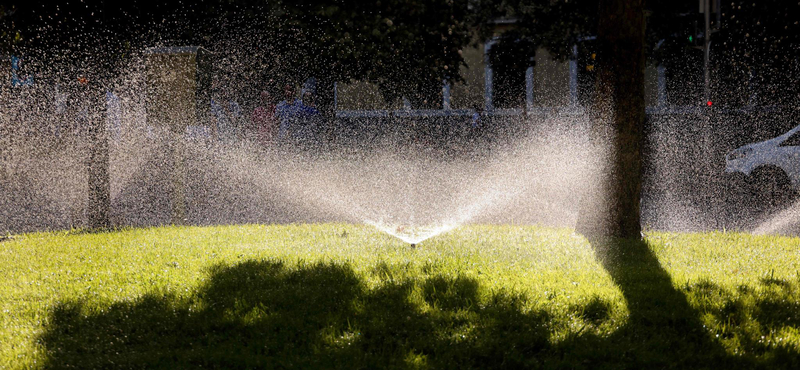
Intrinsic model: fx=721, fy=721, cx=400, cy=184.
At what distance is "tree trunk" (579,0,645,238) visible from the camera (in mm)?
7062

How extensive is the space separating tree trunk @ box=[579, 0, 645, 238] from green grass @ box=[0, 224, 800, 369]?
590 millimetres

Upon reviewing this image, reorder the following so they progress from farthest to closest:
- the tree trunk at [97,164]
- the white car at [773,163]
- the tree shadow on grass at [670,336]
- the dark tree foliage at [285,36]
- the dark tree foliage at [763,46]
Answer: the dark tree foliage at [763,46] < the white car at [773,163] < the dark tree foliage at [285,36] < the tree trunk at [97,164] < the tree shadow on grass at [670,336]

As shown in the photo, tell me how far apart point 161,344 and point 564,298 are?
237 cm

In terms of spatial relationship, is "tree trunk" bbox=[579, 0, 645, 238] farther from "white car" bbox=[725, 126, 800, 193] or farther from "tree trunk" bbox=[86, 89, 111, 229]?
"white car" bbox=[725, 126, 800, 193]

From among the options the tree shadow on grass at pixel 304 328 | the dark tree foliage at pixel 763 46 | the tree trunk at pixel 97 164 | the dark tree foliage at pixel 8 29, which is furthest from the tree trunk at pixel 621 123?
the dark tree foliage at pixel 763 46

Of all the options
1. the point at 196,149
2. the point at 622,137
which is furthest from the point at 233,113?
the point at 622,137

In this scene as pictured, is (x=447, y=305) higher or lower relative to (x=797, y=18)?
lower

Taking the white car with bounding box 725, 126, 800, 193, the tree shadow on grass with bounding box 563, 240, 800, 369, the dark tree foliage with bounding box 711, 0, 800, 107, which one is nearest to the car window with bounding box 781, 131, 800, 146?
the white car with bounding box 725, 126, 800, 193

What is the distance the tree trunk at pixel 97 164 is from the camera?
824 cm

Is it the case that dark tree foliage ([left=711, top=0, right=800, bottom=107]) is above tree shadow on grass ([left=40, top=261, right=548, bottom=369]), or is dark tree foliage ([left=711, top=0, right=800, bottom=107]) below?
above

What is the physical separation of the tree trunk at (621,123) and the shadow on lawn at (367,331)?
2.16 metres

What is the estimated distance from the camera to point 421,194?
37.9 feet

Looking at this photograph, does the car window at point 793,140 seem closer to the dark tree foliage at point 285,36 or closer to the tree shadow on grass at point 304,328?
the dark tree foliage at point 285,36

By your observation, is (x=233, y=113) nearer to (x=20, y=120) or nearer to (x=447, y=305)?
(x=20, y=120)
